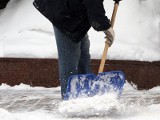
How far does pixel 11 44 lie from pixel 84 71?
166cm

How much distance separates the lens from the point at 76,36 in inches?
144

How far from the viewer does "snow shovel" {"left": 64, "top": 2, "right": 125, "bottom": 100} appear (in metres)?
3.72

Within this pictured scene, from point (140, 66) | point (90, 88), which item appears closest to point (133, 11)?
point (140, 66)

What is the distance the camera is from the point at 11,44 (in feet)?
17.9

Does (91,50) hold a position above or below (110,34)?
below

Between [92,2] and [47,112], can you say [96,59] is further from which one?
[92,2]

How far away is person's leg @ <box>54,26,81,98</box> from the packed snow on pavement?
255mm

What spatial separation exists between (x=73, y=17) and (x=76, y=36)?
0.52 feet

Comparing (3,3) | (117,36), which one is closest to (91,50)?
(117,36)

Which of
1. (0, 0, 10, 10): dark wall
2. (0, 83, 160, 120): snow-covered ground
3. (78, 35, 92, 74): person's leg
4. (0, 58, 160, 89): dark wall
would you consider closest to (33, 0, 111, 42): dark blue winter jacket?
(78, 35, 92, 74): person's leg

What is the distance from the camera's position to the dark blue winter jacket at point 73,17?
3482mm

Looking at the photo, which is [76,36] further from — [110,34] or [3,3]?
[3,3]

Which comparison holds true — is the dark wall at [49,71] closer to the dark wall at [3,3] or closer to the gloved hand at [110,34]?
the gloved hand at [110,34]

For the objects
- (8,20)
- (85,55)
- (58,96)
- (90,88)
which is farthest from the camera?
(8,20)
